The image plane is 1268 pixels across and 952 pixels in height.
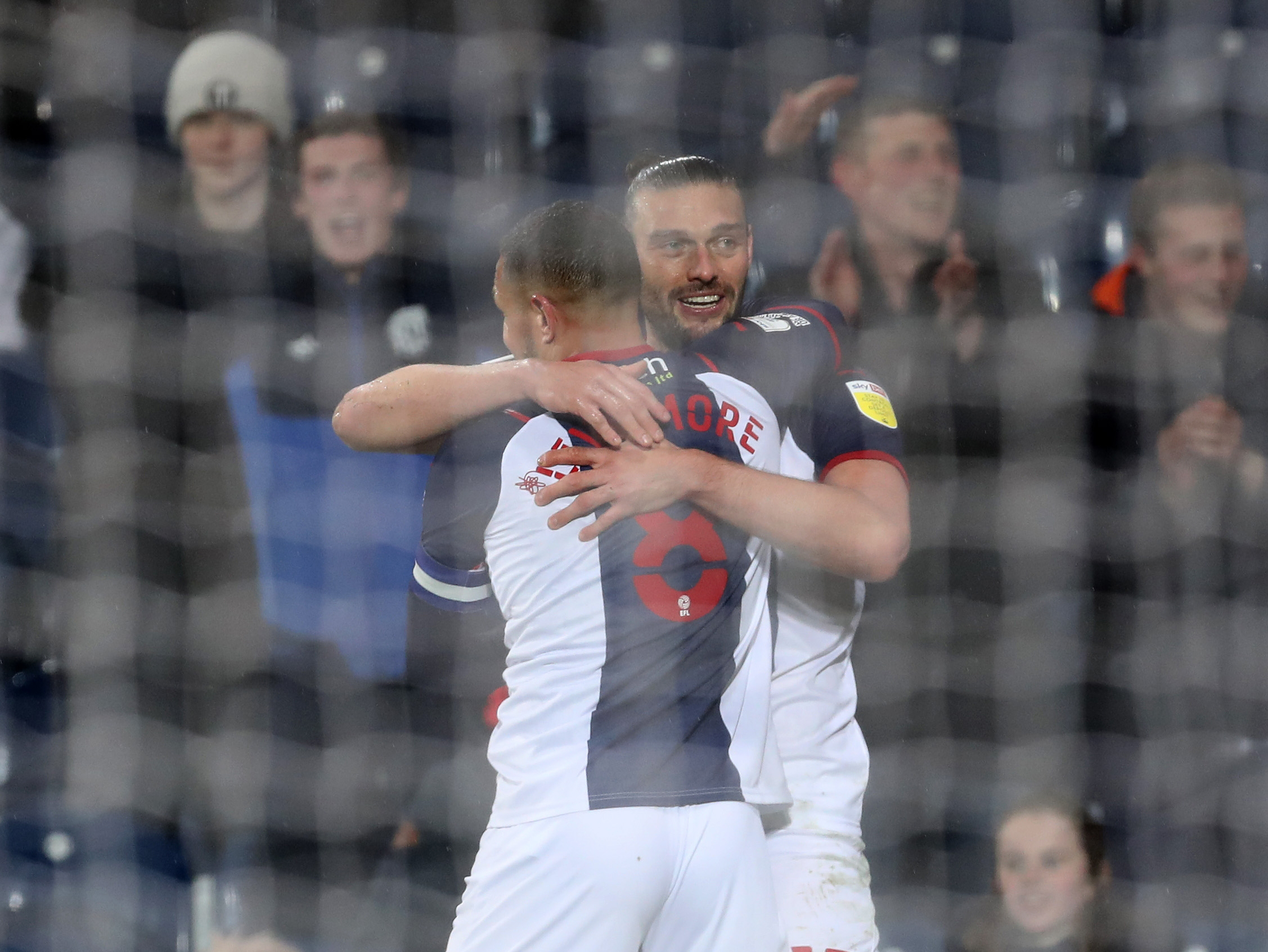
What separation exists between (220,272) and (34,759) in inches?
40.5

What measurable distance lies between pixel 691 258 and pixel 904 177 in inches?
22.9

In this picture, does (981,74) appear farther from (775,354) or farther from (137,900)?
(137,900)

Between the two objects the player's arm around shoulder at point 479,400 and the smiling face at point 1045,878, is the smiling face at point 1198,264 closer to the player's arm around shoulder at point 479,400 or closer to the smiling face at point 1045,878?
the smiling face at point 1045,878

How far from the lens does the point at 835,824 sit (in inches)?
65.7

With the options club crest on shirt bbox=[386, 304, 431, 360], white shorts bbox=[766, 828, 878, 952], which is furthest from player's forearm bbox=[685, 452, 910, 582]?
club crest on shirt bbox=[386, 304, 431, 360]

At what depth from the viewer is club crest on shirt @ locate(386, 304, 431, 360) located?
8.13 feet

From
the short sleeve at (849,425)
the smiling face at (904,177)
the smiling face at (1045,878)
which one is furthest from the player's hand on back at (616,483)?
the smiling face at (1045,878)

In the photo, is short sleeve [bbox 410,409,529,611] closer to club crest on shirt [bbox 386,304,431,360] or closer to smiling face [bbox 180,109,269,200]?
club crest on shirt [bbox 386,304,431,360]

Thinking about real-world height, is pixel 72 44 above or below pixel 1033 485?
above

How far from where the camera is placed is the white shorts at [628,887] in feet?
4.70

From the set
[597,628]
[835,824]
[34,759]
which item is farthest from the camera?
[34,759]

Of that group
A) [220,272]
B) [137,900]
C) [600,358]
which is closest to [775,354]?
[600,358]

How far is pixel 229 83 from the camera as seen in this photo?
2434 mm

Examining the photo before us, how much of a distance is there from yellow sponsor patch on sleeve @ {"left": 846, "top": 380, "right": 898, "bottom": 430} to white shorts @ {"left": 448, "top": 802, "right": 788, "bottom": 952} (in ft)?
1.81
